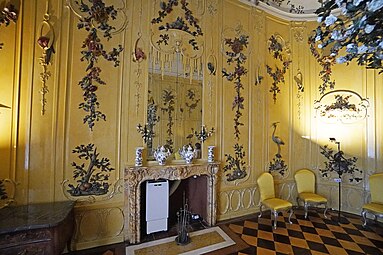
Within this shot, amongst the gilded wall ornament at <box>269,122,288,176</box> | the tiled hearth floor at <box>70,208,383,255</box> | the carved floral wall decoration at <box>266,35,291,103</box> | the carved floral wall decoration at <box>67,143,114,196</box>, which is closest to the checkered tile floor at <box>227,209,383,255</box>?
the tiled hearth floor at <box>70,208,383,255</box>

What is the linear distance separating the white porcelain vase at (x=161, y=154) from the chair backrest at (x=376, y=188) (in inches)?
145

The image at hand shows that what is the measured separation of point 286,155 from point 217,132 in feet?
6.04

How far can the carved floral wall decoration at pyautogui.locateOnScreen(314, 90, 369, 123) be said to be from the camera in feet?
13.8

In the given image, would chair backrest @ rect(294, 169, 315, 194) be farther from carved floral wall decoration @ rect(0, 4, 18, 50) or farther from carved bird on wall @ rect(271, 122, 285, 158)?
carved floral wall decoration @ rect(0, 4, 18, 50)

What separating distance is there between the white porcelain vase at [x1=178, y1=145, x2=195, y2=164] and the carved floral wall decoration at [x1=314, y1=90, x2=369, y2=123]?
10.1 feet

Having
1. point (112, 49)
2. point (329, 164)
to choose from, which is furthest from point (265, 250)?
point (112, 49)

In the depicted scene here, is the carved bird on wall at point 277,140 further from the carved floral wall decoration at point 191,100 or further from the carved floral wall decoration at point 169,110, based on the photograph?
the carved floral wall decoration at point 169,110

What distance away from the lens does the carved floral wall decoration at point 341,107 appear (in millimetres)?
4191

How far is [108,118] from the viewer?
10.1ft

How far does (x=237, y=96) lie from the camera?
407 centimetres

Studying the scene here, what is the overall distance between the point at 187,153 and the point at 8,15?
2932mm

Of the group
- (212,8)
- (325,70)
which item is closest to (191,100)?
(212,8)

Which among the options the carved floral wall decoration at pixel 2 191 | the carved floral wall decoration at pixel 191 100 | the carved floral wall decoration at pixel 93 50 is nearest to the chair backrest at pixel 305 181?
the carved floral wall decoration at pixel 191 100

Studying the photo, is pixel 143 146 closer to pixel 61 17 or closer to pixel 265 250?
pixel 61 17
